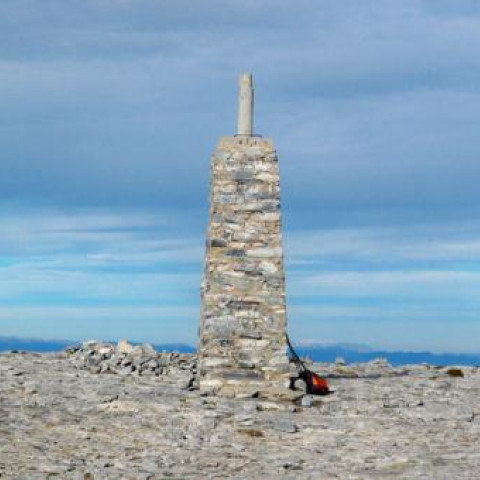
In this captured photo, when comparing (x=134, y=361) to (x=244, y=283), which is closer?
(x=244, y=283)

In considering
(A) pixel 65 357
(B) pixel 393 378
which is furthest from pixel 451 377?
(A) pixel 65 357

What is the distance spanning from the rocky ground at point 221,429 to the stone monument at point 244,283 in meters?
0.65

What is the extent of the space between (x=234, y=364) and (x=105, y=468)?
6.60 metres

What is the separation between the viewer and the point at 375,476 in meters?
15.1

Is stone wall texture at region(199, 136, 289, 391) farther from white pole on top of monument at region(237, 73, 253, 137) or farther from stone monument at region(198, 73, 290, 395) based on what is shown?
white pole on top of monument at region(237, 73, 253, 137)

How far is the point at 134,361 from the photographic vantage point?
2662 centimetres

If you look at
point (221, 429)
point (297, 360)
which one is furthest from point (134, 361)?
point (221, 429)

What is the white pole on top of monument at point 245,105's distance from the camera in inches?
918

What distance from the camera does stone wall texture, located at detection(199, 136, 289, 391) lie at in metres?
22.0

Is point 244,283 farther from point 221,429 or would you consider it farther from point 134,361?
point 134,361

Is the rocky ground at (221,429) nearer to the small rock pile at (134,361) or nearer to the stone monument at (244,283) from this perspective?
the small rock pile at (134,361)

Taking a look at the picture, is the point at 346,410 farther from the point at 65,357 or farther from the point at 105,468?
the point at 65,357

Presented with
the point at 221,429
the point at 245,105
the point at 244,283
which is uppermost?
the point at 245,105

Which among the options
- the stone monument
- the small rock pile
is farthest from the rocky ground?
the stone monument
